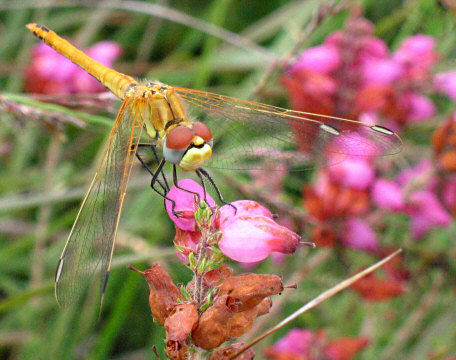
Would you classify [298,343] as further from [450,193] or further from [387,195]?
[450,193]

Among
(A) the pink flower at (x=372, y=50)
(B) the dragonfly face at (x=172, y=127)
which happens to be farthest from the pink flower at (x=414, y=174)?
(B) the dragonfly face at (x=172, y=127)

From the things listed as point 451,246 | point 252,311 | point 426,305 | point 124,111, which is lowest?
point 426,305

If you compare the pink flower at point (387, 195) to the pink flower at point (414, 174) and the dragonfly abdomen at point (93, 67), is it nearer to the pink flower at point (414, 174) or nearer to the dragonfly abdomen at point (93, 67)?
the pink flower at point (414, 174)

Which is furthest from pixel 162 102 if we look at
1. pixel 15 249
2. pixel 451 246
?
pixel 451 246

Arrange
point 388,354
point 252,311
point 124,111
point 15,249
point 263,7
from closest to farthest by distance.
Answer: point 252,311 < point 124,111 < point 388,354 < point 15,249 < point 263,7

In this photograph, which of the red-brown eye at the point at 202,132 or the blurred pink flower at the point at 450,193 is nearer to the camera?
the red-brown eye at the point at 202,132

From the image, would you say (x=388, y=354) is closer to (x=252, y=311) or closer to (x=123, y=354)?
(x=123, y=354)

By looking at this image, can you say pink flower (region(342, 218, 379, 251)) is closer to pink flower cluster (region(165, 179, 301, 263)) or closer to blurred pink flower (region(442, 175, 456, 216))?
blurred pink flower (region(442, 175, 456, 216))
